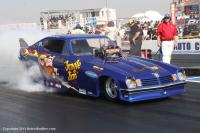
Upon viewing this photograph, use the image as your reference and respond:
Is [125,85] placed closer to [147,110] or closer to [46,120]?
[147,110]

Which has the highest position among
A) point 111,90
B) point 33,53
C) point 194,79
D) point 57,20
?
point 57,20

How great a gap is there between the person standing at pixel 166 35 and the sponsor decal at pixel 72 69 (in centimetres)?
377

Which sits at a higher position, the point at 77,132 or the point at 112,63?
the point at 112,63

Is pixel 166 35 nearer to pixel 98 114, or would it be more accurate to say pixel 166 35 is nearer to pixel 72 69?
pixel 72 69

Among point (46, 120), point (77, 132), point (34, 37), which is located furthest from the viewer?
point (34, 37)

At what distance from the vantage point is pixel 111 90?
8266 mm

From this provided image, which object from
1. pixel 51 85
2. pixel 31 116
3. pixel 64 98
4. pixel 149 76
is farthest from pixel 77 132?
pixel 51 85

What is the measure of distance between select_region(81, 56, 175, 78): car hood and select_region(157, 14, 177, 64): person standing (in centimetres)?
322

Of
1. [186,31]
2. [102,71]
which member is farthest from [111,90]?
[186,31]

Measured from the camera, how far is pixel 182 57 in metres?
18.1

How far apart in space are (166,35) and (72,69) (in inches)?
154

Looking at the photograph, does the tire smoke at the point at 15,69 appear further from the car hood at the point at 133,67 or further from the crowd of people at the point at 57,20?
the crowd of people at the point at 57,20

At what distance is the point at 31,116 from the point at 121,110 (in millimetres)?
1485

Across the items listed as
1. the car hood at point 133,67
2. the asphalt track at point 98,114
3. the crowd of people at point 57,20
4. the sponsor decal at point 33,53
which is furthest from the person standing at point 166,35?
the crowd of people at point 57,20
